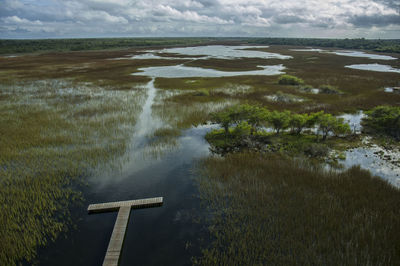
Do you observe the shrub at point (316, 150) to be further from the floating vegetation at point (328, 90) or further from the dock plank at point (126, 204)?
the floating vegetation at point (328, 90)

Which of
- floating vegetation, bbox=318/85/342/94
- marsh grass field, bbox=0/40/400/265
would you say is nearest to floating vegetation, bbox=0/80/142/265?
marsh grass field, bbox=0/40/400/265

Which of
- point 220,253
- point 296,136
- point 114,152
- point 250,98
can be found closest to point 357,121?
point 296,136

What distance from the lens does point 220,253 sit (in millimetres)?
9070

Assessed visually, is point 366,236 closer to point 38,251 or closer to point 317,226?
point 317,226

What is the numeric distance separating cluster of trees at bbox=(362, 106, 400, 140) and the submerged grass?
9.83 metres

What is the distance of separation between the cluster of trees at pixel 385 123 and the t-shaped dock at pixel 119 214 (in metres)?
21.7

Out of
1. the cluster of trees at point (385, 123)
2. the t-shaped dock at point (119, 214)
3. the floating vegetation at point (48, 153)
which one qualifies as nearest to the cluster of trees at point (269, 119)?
the cluster of trees at point (385, 123)

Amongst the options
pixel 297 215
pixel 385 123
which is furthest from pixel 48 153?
pixel 385 123

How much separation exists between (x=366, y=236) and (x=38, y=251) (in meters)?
13.9

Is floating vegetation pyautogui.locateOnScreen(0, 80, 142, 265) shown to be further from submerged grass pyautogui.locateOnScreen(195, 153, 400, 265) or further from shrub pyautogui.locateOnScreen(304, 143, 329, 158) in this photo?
shrub pyautogui.locateOnScreen(304, 143, 329, 158)

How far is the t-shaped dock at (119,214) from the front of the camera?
8.89 meters

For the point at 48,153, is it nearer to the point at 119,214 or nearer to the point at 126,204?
the point at 126,204

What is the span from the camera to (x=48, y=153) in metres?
17.0

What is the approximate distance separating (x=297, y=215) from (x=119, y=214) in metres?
8.81
